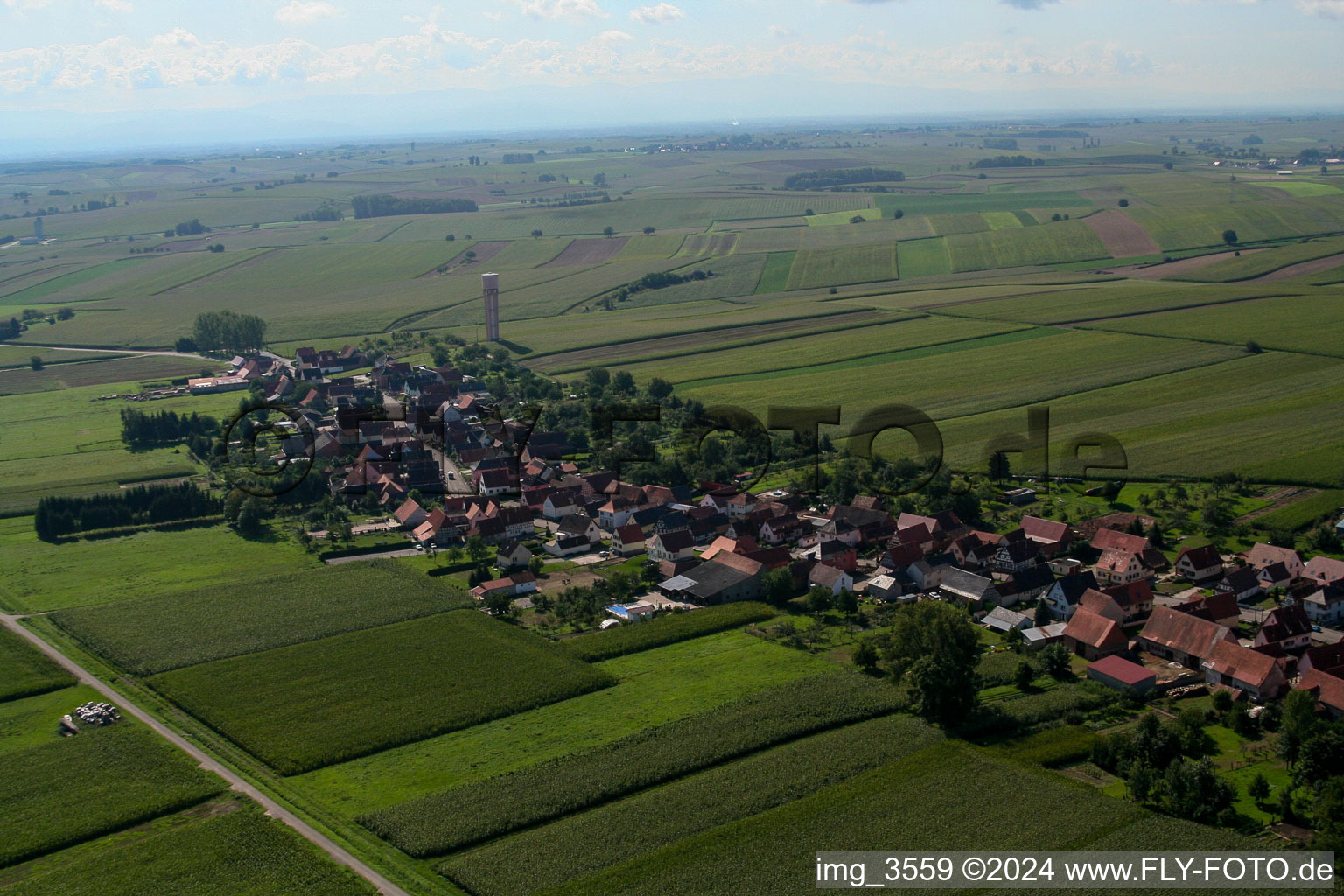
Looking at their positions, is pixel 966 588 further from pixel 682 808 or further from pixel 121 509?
pixel 121 509

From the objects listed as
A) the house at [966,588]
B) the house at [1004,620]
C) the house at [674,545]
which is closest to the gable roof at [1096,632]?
the house at [1004,620]

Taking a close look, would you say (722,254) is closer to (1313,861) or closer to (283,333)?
(283,333)

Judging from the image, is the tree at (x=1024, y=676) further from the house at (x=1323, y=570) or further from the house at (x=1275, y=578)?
the house at (x=1323, y=570)

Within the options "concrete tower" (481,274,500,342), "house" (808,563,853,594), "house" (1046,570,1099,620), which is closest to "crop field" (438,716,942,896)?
"house" (1046,570,1099,620)

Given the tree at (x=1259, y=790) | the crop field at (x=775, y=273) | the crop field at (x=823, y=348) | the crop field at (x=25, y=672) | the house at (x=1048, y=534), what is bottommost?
the crop field at (x=25, y=672)

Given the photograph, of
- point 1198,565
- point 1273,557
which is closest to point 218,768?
point 1198,565
